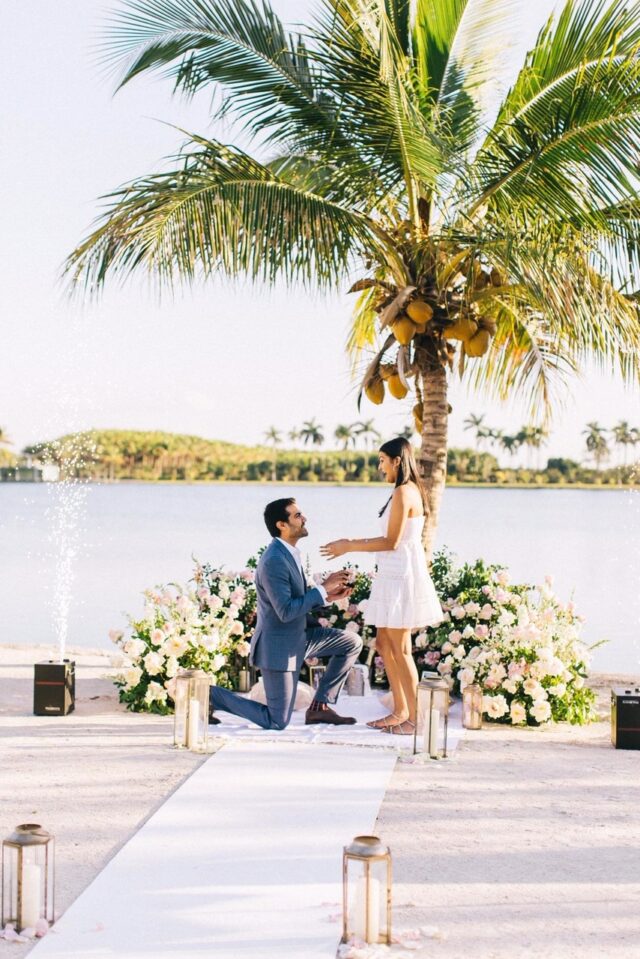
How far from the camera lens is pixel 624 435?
7294 cm

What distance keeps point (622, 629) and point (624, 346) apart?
43.2 feet

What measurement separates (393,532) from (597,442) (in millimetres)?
72234

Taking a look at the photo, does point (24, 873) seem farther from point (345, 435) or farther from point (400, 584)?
point (345, 435)

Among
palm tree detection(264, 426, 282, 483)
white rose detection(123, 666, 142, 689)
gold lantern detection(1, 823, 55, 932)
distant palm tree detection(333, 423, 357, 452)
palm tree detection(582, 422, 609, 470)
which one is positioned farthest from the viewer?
palm tree detection(582, 422, 609, 470)

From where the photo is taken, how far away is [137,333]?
188 ft

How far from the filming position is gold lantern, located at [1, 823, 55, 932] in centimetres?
390

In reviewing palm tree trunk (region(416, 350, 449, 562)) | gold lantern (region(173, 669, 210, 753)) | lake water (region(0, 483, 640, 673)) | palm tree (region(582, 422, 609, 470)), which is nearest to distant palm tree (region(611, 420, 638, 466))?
palm tree (region(582, 422, 609, 470))

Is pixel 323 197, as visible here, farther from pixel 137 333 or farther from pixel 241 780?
pixel 137 333

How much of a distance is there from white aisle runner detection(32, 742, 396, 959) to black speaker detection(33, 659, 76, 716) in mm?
1583

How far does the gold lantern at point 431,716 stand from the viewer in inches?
252

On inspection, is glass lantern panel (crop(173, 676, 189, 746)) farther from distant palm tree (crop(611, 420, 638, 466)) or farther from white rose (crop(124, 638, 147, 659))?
distant palm tree (crop(611, 420, 638, 466))

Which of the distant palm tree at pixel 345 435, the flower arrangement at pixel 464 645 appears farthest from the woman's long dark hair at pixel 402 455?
the distant palm tree at pixel 345 435

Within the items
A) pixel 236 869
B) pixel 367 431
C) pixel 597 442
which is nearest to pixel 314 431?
pixel 367 431

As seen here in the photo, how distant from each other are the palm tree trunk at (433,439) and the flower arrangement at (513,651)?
648 mm
